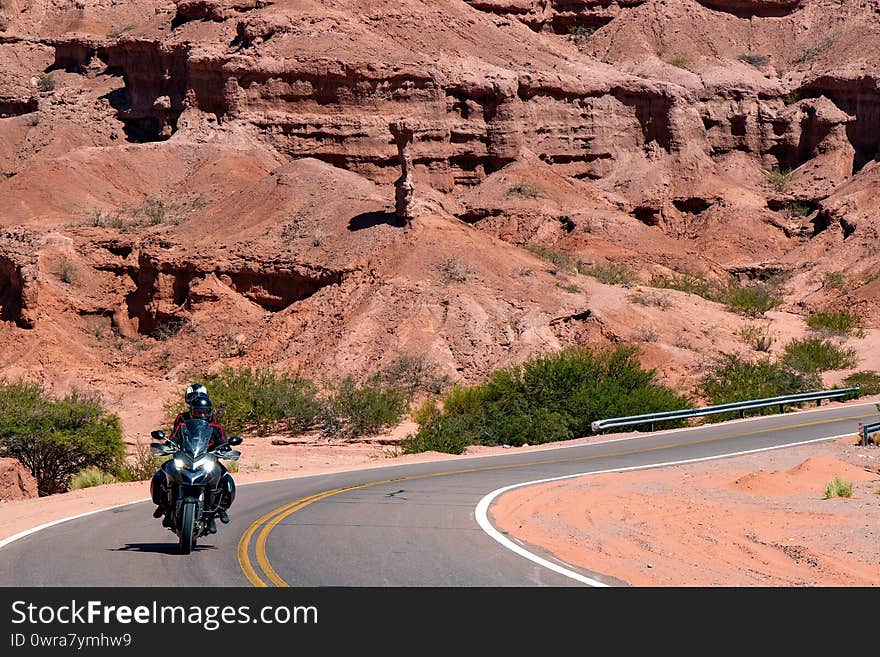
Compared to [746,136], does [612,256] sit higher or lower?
lower

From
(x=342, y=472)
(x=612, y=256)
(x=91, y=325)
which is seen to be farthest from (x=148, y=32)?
(x=342, y=472)

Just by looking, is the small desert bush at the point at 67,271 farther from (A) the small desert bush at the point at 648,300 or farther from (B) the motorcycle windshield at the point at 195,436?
(B) the motorcycle windshield at the point at 195,436

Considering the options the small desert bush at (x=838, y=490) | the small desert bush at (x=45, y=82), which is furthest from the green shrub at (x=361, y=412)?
the small desert bush at (x=45, y=82)

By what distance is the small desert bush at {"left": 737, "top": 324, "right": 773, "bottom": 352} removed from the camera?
4144 cm

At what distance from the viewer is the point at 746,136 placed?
68312mm

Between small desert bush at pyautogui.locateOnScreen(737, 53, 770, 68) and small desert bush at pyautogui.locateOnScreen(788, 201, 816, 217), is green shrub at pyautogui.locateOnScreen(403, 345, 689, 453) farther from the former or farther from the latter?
small desert bush at pyautogui.locateOnScreen(737, 53, 770, 68)

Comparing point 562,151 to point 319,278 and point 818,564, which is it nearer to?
point 319,278

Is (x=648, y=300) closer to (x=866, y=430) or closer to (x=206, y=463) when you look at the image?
(x=866, y=430)

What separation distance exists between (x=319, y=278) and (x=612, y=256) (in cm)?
1429

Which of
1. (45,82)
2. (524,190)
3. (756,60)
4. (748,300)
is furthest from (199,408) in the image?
(756,60)

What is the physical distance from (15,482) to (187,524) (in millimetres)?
11231

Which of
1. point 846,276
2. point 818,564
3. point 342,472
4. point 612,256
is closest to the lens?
point 818,564

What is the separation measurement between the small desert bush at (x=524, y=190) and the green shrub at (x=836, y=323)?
46.7 feet

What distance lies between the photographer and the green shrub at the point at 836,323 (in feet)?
150
